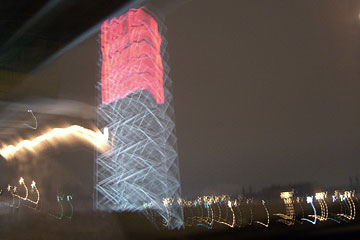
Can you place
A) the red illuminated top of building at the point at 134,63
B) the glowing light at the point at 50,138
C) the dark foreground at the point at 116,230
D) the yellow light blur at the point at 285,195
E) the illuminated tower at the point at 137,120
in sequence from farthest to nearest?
the red illuminated top of building at the point at 134,63, the yellow light blur at the point at 285,195, the illuminated tower at the point at 137,120, the glowing light at the point at 50,138, the dark foreground at the point at 116,230

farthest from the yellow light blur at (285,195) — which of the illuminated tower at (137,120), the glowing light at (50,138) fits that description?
the glowing light at (50,138)

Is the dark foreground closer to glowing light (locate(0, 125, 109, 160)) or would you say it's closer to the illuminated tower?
the illuminated tower

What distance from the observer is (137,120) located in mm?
6469

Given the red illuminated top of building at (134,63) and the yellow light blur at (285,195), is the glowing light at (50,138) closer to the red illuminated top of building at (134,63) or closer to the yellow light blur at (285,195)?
the red illuminated top of building at (134,63)

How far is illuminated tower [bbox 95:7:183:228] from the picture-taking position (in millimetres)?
5785

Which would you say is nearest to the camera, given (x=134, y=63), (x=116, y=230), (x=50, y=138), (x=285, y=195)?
(x=116, y=230)

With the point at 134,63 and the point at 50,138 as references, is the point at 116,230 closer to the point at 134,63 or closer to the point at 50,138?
the point at 50,138

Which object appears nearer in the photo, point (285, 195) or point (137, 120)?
point (285, 195)

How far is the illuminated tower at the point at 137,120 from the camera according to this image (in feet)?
19.0

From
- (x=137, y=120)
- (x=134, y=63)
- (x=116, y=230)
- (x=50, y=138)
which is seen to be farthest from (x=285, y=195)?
(x=50, y=138)

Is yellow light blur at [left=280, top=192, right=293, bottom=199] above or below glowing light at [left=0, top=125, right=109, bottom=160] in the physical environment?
below

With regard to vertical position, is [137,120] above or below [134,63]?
below

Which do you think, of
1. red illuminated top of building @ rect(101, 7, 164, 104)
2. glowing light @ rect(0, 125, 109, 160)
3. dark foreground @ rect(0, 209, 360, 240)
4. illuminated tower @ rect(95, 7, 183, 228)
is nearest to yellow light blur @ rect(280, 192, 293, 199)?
dark foreground @ rect(0, 209, 360, 240)

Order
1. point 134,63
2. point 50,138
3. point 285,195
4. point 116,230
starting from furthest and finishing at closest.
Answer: point 134,63 → point 285,195 → point 50,138 → point 116,230
